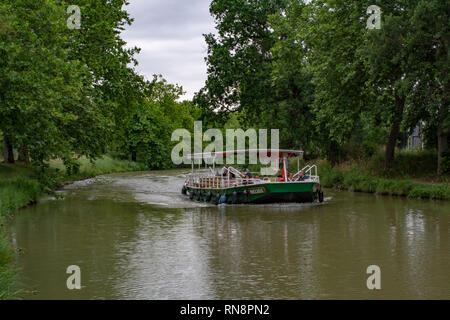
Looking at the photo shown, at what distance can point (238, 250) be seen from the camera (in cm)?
1537

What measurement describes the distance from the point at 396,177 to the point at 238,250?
18.2 metres

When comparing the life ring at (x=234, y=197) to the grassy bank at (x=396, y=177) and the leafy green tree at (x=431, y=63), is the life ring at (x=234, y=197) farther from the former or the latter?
the leafy green tree at (x=431, y=63)

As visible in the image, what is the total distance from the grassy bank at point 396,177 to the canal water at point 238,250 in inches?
46.9

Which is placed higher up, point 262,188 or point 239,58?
point 239,58

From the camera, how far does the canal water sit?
435 inches

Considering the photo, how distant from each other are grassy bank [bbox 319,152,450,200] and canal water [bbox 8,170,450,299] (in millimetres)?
1192

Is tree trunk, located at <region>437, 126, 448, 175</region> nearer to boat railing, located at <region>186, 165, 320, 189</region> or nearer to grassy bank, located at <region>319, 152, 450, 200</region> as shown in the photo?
grassy bank, located at <region>319, 152, 450, 200</region>

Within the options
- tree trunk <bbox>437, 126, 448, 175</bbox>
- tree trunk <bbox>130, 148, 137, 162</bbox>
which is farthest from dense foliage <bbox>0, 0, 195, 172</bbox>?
tree trunk <bbox>130, 148, 137, 162</bbox>
